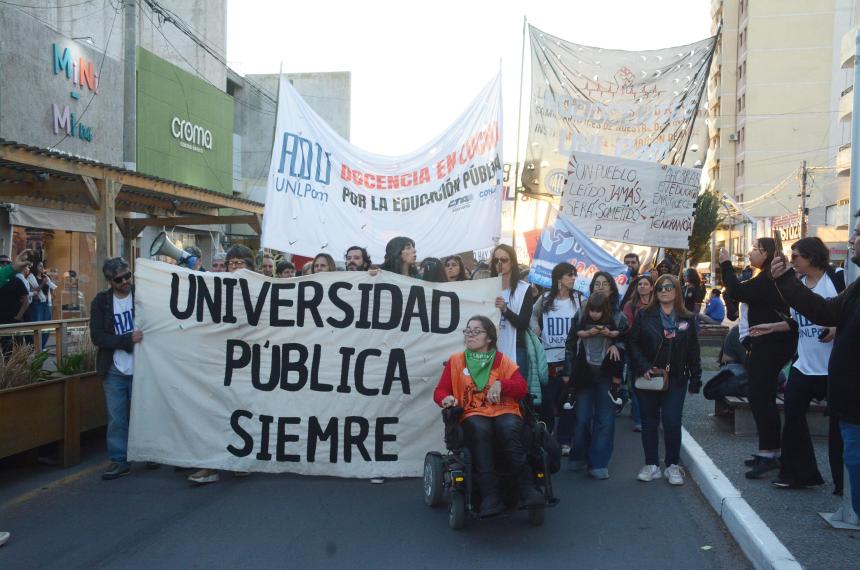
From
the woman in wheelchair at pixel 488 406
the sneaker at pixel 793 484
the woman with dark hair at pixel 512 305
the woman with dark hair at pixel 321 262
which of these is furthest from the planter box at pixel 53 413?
the sneaker at pixel 793 484

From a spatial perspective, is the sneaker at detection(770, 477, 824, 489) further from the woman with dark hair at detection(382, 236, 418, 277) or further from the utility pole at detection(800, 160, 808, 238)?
the utility pole at detection(800, 160, 808, 238)

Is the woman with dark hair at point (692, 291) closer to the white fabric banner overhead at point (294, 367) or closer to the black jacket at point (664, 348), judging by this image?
the black jacket at point (664, 348)

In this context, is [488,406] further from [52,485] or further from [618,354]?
[52,485]

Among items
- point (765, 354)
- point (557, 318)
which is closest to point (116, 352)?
point (557, 318)

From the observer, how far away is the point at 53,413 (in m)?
7.12

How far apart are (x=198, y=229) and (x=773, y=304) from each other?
82.9 ft

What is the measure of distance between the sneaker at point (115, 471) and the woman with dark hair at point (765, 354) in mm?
5017

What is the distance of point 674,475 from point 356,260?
3402mm

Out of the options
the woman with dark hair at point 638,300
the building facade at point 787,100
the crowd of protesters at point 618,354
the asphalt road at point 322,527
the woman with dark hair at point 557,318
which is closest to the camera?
the asphalt road at point 322,527

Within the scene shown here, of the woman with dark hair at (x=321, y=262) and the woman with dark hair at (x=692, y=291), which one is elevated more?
the woman with dark hair at (x=321, y=262)

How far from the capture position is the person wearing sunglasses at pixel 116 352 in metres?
6.87

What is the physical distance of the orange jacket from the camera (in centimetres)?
575

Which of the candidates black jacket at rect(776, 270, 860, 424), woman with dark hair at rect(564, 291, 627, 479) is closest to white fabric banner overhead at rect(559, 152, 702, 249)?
woman with dark hair at rect(564, 291, 627, 479)

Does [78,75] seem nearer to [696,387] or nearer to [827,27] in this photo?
[696,387]
